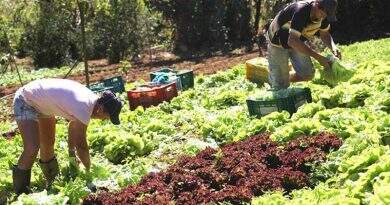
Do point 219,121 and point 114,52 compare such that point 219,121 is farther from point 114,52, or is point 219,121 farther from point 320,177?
point 114,52

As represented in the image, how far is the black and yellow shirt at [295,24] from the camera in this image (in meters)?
8.12

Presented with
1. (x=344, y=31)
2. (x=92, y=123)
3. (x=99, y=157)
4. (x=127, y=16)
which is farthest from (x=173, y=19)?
(x=99, y=157)

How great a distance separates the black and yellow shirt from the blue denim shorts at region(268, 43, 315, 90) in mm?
208

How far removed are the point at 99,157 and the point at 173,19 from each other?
2025cm

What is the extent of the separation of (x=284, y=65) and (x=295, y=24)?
93 cm

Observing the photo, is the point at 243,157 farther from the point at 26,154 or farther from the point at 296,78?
the point at 296,78

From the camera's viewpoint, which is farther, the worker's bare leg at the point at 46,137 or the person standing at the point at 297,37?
the person standing at the point at 297,37

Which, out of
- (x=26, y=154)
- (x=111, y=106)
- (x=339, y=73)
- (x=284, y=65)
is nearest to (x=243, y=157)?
(x=111, y=106)

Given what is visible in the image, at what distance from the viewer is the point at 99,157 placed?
819 cm

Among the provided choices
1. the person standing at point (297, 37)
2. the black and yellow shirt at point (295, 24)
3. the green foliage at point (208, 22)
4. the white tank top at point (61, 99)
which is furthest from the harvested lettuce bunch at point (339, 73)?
the green foliage at point (208, 22)

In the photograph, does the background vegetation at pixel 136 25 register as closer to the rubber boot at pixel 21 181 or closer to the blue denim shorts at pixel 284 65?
the blue denim shorts at pixel 284 65

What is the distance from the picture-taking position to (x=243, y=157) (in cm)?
639

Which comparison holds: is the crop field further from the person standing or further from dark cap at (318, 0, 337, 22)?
dark cap at (318, 0, 337, 22)

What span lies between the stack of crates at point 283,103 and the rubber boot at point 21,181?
3.40m
